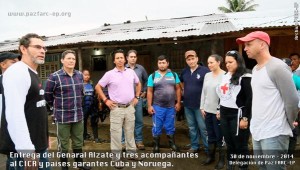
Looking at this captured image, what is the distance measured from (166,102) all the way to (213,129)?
3.38 feet

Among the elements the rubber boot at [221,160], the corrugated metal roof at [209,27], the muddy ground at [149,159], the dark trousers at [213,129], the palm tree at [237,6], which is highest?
the palm tree at [237,6]

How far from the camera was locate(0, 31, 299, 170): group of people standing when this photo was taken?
7.67ft

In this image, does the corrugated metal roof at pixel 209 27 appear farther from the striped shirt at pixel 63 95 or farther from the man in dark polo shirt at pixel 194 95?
the striped shirt at pixel 63 95

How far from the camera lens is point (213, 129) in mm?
4426

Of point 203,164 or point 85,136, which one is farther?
point 85,136

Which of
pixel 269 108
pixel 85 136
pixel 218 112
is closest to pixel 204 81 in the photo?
pixel 218 112

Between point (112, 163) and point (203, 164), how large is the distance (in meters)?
1.61

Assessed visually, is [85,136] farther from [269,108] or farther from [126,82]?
[269,108]

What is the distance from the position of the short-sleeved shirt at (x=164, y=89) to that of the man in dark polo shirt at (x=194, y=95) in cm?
27

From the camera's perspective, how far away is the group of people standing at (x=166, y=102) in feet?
7.67

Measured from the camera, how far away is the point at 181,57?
1152 centimetres

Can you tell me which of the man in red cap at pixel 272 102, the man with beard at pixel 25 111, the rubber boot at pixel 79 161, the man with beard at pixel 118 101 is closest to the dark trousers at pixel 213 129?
the man with beard at pixel 118 101

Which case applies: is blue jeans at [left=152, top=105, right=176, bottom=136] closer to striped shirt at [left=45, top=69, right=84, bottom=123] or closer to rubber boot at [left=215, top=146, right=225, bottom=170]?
rubber boot at [left=215, top=146, right=225, bottom=170]

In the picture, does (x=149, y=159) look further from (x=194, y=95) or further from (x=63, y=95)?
(x=63, y=95)
